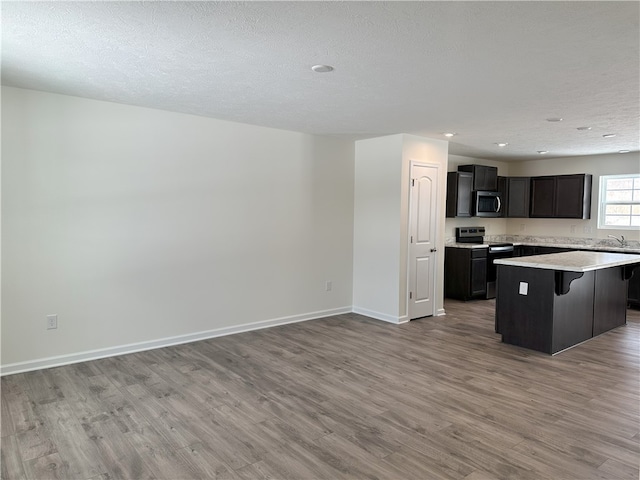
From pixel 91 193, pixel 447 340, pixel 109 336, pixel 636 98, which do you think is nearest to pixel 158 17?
pixel 91 193

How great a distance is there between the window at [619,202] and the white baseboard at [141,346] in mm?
5197

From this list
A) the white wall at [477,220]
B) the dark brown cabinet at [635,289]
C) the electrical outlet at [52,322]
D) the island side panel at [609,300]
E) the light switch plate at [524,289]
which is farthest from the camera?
the white wall at [477,220]

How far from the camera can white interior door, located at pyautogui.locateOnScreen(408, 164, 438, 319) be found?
5664mm

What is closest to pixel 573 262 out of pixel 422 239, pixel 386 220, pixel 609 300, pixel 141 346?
pixel 609 300

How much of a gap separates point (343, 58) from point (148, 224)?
2683mm

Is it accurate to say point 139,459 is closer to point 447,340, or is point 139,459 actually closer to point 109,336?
point 109,336

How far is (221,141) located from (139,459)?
131 inches

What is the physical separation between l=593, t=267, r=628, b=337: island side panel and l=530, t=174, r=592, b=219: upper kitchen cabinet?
218cm

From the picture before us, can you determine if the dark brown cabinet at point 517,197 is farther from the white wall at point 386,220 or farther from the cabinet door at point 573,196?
the white wall at point 386,220

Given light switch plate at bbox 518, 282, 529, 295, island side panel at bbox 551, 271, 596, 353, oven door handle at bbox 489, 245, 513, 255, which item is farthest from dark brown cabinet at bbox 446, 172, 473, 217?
light switch plate at bbox 518, 282, 529, 295

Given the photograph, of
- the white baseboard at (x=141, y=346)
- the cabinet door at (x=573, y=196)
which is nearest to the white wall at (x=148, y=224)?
the white baseboard at (x=141, y=346)

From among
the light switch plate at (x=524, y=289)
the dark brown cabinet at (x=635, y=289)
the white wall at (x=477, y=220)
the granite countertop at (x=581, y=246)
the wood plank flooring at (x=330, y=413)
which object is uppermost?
the white wall at (x=477, y=220)

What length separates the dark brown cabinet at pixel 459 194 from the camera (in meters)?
7.12

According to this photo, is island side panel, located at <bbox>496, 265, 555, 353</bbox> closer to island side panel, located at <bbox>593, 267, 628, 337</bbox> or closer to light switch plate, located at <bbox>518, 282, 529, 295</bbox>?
light switch plate, located at <bbox>518, 282, 529, 295</bbox>
